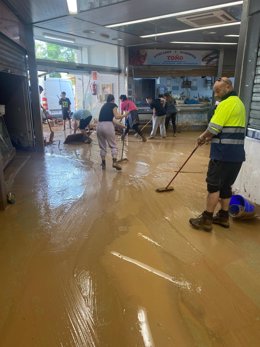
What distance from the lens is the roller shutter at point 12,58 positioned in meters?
4.74

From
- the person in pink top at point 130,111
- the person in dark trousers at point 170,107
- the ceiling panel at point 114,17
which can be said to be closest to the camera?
the ceiling panel at point 114,17

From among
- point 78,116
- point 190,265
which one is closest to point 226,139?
point 190,265

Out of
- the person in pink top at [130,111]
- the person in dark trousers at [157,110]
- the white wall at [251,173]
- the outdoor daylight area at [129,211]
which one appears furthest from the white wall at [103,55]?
the white wall at [251,173]

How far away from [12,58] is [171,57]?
6.95 m

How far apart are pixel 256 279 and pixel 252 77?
107 inches

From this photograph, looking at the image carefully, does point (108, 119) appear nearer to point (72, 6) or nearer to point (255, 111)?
point (72, 6)

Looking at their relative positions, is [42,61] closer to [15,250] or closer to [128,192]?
[128,192]

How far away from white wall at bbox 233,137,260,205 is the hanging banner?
7.76 meters

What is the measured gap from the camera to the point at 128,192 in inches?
176

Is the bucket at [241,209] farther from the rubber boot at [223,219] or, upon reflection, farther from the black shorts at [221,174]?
the black shorts at [221,174]

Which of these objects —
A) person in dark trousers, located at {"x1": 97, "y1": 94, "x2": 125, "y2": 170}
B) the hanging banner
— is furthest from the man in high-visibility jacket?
the hanging banner

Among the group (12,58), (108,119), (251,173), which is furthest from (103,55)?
(251,173)

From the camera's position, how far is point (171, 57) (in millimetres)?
10734

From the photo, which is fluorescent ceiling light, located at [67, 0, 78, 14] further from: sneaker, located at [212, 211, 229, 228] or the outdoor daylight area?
sneaker, located at [212, 211, 229, 228]
